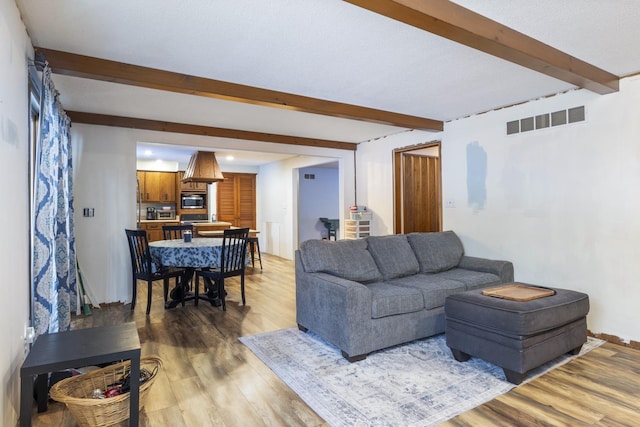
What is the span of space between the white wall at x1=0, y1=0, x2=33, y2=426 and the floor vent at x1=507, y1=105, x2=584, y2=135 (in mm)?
4265

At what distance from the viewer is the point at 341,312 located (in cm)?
282

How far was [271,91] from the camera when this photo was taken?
11.4 feet

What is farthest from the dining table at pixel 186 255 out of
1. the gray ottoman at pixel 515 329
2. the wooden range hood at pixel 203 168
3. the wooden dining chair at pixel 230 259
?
the gray ottoman at pixel 515 329

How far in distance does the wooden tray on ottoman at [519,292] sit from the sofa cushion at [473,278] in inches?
21.2

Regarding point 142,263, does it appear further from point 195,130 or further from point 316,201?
point 316,201

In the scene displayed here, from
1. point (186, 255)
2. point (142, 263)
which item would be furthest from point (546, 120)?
point (142, 263)

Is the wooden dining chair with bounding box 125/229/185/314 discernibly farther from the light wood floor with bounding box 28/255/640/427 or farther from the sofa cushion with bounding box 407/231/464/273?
the sofa cushion with bounding box 407/231/464/273

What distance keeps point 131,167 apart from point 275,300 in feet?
8.37

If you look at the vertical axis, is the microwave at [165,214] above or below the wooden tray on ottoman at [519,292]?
above

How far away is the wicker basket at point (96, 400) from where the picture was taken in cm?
184

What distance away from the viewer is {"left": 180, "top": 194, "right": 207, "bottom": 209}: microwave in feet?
27.3

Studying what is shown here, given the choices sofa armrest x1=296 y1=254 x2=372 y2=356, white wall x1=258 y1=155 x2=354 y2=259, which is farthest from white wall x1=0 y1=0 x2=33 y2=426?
white wall x1=258 y1=155 x2=354 y2=259

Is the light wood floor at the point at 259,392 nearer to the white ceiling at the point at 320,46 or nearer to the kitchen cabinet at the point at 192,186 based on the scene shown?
the white ceiling at the point at 320,46

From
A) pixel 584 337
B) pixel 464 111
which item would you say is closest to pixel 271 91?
pixel 464 111
